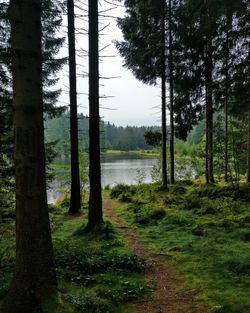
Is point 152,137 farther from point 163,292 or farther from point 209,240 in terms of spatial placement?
point 163,292

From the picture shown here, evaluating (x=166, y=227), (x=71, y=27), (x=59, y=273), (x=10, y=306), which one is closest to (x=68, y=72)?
(x=71, y=27)

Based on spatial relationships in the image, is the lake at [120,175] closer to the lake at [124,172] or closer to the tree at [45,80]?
the lake at [124,172]

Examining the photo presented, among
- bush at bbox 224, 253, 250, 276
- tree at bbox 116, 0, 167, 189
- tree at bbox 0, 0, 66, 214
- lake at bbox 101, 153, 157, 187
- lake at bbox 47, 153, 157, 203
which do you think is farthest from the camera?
lake at bbox 101, 153, 157, 187

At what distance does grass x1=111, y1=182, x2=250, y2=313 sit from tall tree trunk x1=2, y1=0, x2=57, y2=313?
2.11 m

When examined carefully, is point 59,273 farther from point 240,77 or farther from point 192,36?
point 192,36

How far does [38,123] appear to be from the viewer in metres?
3.52

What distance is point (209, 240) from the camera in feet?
22.6

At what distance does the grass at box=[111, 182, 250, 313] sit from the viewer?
174 inches

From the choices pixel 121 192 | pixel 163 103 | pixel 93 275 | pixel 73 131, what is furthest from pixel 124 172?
pixel 93 275

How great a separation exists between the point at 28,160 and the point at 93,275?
2.35 m

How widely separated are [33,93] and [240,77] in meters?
7.42

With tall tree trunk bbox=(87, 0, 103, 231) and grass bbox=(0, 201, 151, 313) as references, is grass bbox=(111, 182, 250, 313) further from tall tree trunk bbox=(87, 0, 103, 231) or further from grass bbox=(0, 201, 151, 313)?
tall tree trunk bbox=(87, 0, 103, 231)

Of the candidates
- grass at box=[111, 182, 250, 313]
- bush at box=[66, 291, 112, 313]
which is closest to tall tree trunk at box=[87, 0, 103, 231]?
grass at box=[111, 182, 250, 313]

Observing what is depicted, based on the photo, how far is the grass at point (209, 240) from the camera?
4418 millimetres
